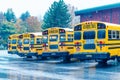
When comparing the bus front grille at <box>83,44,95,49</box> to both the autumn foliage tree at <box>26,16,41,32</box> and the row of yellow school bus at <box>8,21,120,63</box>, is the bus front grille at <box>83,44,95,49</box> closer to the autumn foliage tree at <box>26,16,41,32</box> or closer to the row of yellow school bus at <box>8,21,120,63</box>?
the row of yellow school bus at <box>8,21,120,63</box>

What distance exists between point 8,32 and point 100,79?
54.3 metres

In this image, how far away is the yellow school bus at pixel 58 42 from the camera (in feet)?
73.8

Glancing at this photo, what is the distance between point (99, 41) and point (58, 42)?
5201 millimetres

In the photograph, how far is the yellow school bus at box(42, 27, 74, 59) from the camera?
22500mm

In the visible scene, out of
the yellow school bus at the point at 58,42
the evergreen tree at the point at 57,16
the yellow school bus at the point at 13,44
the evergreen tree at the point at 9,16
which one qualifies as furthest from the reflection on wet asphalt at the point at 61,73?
the evergreen tree at the point at 9,16

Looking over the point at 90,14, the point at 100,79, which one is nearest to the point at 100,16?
the point at 90,14

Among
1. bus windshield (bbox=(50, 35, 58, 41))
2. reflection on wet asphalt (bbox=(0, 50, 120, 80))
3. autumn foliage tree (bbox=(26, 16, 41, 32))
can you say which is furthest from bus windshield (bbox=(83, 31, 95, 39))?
autumn foliage tree (bbox=(26, 16, 41, 32))

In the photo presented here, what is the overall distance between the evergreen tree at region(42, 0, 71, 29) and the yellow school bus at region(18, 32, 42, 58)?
63.0 ft

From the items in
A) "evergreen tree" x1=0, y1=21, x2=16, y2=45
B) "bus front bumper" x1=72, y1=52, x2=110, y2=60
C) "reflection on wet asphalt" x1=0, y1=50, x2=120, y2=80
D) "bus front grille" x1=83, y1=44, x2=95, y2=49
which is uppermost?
"evergreen tree" x1=0, y1=21, x2=16, y2=45

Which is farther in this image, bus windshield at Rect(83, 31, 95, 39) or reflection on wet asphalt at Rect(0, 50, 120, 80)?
bus windshield at Rect(83, 31, 95, 39)

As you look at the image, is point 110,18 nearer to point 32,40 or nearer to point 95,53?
point 32,40

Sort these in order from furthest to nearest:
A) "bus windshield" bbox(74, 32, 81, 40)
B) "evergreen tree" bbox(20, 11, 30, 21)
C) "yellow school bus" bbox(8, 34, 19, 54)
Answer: "evergreen tree" bbox(20, 11, 30, 21)
"yellow school bus" bbox(8, 34, 19, 54)
"bus windshield" bbox(74, 32, 81, 40)

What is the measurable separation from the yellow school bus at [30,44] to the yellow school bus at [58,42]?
1.96 meters

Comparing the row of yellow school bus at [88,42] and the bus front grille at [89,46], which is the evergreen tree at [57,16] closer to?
the row of yellow school bus at [88,42]
